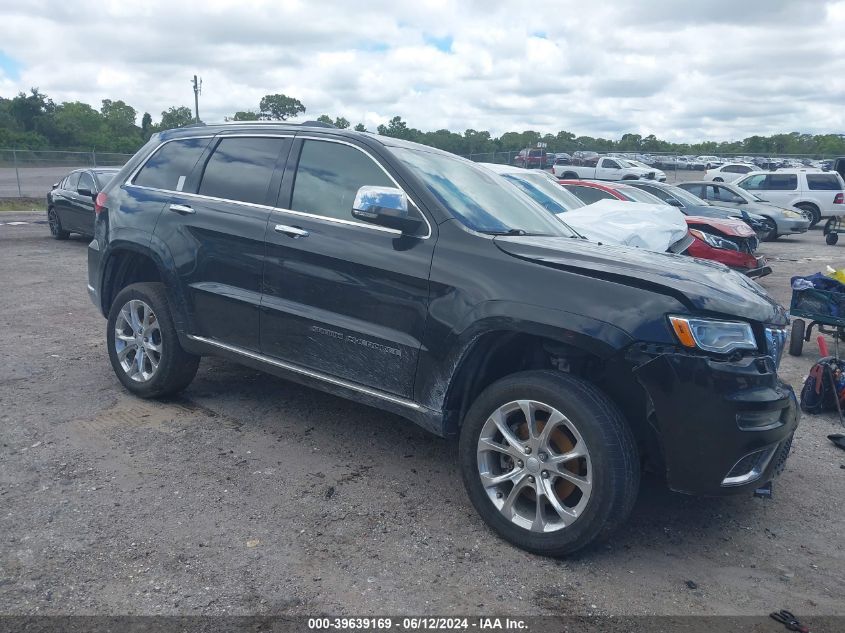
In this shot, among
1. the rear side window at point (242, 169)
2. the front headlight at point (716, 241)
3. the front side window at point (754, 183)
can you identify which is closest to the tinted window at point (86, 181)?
the rear side window at point (242, 169)

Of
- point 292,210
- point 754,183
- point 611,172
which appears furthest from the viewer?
point 611,172

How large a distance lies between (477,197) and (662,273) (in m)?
1.34

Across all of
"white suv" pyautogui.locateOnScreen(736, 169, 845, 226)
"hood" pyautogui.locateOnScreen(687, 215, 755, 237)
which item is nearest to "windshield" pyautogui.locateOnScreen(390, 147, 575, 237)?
"hood" pyautogui.locateOnScreen(687, 215, 755, 237)

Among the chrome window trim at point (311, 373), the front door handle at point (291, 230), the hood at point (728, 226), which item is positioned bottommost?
the chrome window trim at point (311, 373)

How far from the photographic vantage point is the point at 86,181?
1432 centimetres

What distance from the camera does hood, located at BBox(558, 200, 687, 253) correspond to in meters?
8.31

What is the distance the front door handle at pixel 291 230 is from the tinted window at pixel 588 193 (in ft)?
31.2

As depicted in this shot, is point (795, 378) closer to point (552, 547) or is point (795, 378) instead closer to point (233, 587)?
point (552, 547)

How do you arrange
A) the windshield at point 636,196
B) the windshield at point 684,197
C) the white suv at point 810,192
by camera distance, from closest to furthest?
the windshield at point 636,196
the windshield at point 684,197
the white suv at point 810,192

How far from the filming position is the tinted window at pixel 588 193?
43.6 ft

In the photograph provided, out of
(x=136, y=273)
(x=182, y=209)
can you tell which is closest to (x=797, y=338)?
(x=182, y=209)

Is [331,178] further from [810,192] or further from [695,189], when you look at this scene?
[810,192]

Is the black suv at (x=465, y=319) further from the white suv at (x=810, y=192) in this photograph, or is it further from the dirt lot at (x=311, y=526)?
the white suv at (x=810, y=192)

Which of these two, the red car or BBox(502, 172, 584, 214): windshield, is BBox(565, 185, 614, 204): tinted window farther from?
BBox(502, 172, 584, 214): windshield
